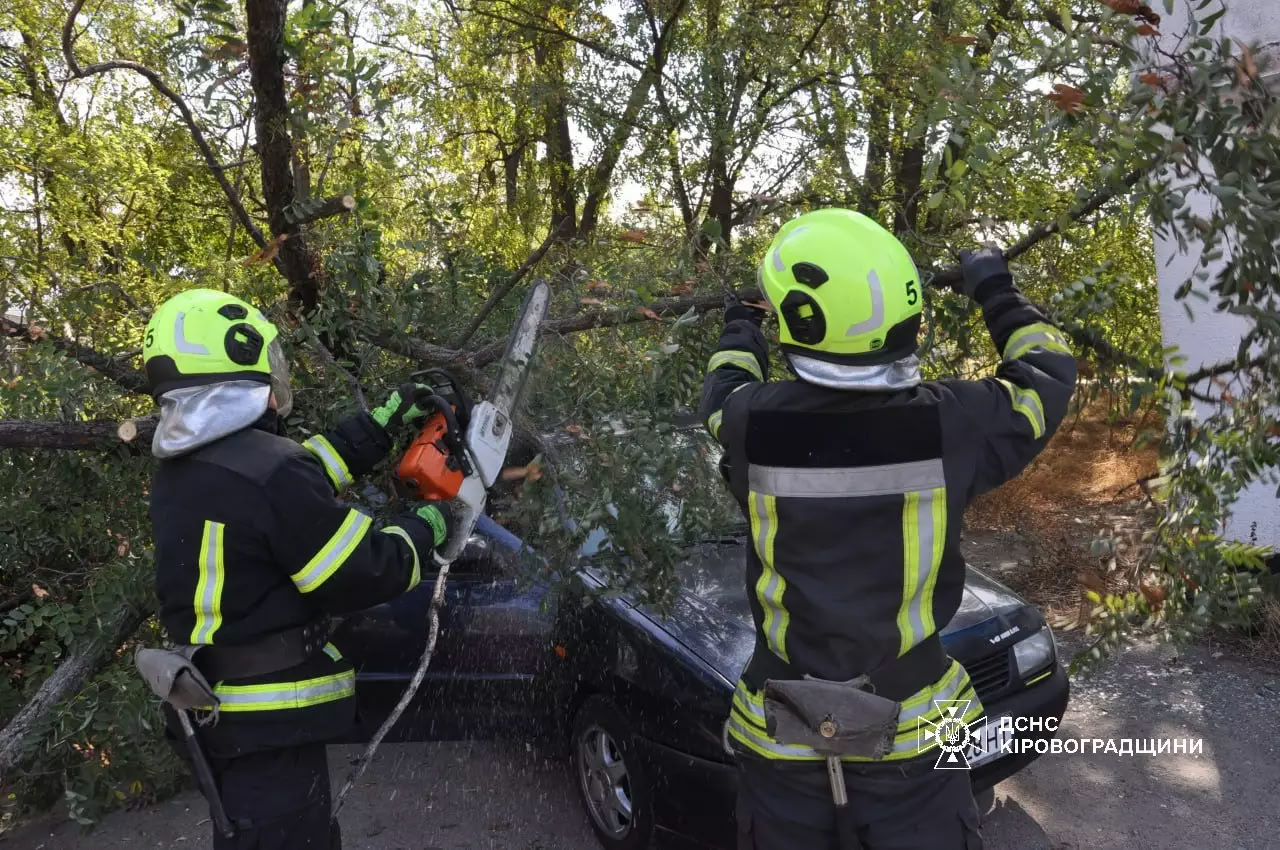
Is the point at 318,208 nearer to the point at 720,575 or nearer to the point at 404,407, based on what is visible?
the point at 404,407

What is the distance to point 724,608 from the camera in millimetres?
3617

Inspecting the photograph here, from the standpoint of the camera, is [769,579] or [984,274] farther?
[984,274]

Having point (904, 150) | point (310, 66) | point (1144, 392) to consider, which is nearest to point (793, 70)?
point (904, 150)

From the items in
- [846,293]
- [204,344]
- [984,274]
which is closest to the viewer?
[846,293]

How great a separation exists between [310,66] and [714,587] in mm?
2482

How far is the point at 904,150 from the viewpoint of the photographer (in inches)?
255

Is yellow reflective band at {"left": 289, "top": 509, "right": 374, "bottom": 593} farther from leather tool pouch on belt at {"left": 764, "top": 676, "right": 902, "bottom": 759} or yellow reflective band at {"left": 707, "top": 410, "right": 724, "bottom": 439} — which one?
leather tool pouch on belt at {"left": 764, "top": 676, "right": 902, "bottom": 759}

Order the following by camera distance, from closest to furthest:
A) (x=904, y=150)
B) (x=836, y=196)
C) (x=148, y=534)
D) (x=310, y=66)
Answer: (x=310, y=66) → (x=148, y=534) → (x=836, y=196) → (x=904, y=150)

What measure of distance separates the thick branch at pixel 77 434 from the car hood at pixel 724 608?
6.44ft

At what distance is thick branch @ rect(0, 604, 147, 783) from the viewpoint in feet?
10.5

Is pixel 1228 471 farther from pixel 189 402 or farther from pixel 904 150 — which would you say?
pixel 904 150

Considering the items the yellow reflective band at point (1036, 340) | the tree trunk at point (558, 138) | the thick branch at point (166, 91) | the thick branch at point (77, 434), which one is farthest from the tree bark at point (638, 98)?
the yellow reflective band at point (1036, 340)

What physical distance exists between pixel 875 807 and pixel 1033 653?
72.3 inches

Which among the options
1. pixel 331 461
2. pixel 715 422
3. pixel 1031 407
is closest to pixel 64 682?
pixel 331 461
